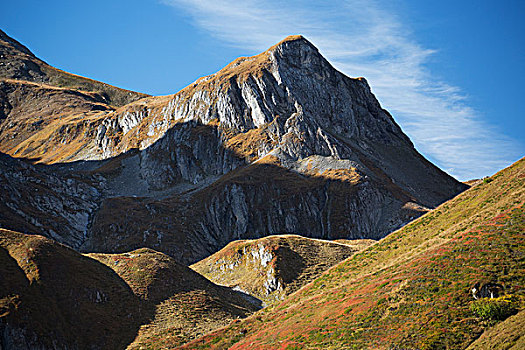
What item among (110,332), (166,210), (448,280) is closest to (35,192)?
(166,210)

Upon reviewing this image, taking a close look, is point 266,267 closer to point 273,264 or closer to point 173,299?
point 273,264

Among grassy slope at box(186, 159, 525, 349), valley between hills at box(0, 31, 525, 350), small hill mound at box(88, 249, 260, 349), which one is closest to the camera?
grassy slope at box(186, 159, 525, 349)

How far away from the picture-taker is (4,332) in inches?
2376

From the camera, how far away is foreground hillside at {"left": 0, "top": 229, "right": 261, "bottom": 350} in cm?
6431

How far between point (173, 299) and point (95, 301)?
13.3m

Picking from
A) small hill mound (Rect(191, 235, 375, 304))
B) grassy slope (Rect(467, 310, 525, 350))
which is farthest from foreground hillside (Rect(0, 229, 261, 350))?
grassy slope (Rect(467, 310, 525, 350))

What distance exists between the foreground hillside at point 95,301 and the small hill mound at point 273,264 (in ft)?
55.9

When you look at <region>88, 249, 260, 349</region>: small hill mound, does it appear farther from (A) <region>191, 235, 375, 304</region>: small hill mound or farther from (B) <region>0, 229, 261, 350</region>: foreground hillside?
(A) <region>191, 235, 375, 304</region>: small hill mound

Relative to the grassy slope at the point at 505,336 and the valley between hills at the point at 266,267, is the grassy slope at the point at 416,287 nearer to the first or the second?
the valley between hills at the point at 266,267

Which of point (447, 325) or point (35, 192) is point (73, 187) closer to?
point (35, 192)

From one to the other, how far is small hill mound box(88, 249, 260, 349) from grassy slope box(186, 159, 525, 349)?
1581 centimetres

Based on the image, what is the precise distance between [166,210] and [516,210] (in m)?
141

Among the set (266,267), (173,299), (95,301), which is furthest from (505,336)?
(266,267)

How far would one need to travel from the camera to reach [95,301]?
2982 inches
